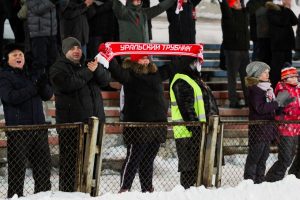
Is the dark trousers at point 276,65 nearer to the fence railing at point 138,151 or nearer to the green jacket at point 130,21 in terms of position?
the fence railing at point 138,151

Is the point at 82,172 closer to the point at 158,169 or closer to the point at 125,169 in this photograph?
the point at 125,169

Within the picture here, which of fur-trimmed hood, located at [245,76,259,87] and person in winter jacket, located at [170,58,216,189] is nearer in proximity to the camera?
person in winter jacket, located at [170,58,216,189]

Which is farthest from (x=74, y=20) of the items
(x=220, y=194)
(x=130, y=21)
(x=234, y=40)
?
(x=220, y=194)

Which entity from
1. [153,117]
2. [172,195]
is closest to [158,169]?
[153,117]

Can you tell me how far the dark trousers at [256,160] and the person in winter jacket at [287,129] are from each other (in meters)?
0.23

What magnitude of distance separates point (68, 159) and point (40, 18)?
3018mm

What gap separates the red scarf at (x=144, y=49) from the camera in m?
6.39

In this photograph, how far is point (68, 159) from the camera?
19.4ft

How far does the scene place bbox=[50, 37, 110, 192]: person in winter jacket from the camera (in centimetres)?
589

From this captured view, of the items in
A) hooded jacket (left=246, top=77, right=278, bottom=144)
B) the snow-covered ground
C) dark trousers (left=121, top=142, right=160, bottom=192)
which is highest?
hooded jacket (left=246, top=77, right=278, bottom=144)

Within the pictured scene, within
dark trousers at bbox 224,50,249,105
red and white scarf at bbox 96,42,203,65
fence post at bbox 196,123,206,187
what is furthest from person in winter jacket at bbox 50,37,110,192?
dark trousers at bbox 224,50,249,105

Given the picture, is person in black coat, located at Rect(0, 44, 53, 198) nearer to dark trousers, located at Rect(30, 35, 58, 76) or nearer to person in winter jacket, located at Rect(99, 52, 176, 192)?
person in winter jacket, located at Rect(99, 52, 176, 192)

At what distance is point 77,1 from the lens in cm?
876

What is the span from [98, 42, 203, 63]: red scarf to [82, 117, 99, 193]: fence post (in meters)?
0.88
